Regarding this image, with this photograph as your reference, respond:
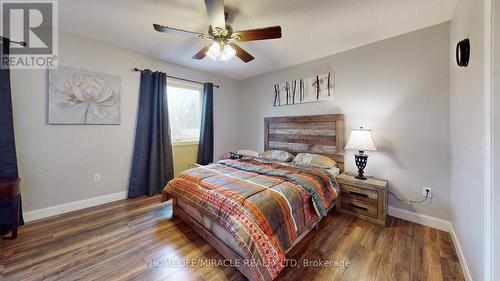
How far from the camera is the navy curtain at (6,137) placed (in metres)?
1.99

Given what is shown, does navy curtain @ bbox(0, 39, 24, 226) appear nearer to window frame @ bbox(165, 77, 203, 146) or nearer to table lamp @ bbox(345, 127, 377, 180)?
window frame @ bbox(165, 77, 203, 146)

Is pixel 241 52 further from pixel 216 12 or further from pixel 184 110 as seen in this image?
pixel 184 110

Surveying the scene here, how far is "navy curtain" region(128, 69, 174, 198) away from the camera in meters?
3.07

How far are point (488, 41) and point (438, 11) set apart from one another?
4.10 ft

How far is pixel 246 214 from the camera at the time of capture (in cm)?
145

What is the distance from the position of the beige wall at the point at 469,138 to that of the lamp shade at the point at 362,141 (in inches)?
29.5

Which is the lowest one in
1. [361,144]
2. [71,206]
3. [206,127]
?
[71,206]

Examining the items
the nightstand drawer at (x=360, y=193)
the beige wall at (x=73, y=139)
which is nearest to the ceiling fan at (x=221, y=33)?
the beige wall at (x=73, y=139)

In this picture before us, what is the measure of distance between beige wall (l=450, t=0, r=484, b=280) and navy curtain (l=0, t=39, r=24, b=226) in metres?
4.22

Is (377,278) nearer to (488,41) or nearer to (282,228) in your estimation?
(282,228)

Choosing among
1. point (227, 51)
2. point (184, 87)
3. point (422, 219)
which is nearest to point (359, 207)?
point (422, 219)

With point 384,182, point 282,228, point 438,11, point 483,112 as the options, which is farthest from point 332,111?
point 282,228

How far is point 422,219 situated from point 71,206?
4.60m

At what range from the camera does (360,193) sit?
94.1 inches
